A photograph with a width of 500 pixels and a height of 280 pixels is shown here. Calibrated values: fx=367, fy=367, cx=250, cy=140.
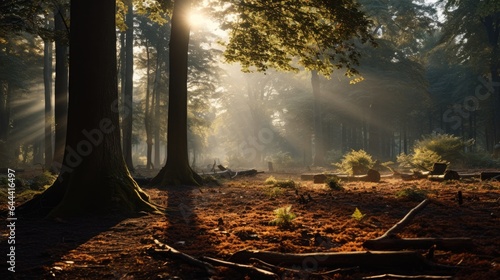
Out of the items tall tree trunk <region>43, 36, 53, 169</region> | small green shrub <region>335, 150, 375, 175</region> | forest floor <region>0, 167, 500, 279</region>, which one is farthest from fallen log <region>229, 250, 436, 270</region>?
tall tree trunk <region>43, 36, 53, 169</region>

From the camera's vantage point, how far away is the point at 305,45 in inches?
509

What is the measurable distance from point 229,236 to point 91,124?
3669 mm

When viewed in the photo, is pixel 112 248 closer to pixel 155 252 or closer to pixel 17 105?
pixel 155 252

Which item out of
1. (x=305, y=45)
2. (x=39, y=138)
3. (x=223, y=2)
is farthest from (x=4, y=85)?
(x=305, y=45)

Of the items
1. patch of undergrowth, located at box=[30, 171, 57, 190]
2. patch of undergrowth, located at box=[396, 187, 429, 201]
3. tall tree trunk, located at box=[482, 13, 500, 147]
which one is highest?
tall tree trunk, located at box=[482, 13, 500, 147]

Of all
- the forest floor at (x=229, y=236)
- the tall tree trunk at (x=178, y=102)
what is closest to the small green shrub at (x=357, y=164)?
the tall tree trunk at (x=178, y=102)

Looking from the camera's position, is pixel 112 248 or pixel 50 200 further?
pixel 50 200

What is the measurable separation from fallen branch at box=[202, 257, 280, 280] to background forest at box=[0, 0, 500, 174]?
11.1 metres

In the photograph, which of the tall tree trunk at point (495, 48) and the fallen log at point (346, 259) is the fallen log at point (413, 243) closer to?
the fallen log at point (346, 259)

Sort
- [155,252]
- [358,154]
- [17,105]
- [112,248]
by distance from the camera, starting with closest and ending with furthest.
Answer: [155,252] → [112,248] → [358,154] → [17,105]

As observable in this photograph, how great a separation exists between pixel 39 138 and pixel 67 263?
43.1 m

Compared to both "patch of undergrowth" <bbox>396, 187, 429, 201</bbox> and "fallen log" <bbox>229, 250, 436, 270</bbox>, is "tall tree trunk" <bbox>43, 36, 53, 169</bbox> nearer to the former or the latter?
"patch of undergrowth" <bbox>396, 187, 429, 201</bbox>

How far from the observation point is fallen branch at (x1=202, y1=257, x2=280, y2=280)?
3.36m

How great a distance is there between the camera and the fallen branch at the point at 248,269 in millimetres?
3357
